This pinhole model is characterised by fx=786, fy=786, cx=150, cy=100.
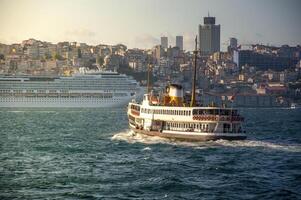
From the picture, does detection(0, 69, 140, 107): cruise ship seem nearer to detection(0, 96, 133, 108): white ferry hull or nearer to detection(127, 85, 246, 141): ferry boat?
detection(0, 96, 133, 108): white ferry hull

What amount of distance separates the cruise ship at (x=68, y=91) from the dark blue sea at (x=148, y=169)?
6998 cm

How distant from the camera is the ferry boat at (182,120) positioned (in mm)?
42188

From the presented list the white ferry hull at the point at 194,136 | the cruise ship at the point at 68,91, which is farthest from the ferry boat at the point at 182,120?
the cruise ship at the point at 68,91

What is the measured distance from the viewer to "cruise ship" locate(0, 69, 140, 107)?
4670 inches

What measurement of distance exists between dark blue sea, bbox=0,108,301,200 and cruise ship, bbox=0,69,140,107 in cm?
6998

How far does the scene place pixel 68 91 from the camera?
120m

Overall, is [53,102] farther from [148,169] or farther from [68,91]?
[148,169]

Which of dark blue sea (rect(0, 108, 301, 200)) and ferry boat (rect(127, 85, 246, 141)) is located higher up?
ferry boat (rect(127, 85, 246, 141))

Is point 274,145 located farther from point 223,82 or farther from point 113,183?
point 223,82

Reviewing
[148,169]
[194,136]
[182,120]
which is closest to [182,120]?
[182,120]

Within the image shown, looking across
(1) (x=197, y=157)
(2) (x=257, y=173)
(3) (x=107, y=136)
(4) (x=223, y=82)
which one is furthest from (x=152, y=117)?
(4) (x=223, y=82)

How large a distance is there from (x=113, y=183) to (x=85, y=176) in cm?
204

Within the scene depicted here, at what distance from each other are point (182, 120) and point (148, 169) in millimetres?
12118

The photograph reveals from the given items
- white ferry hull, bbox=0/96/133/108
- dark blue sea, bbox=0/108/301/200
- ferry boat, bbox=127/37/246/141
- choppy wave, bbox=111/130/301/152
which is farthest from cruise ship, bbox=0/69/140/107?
choppy wave, bbox=111/130/301/152
